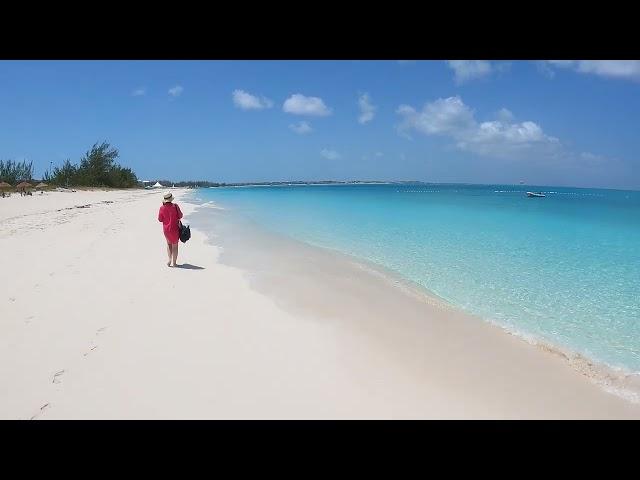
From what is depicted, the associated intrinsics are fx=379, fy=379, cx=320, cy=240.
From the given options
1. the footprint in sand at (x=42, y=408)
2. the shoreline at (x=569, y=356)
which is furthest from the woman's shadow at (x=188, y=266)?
the footprint in sand at (x=42, y=408)

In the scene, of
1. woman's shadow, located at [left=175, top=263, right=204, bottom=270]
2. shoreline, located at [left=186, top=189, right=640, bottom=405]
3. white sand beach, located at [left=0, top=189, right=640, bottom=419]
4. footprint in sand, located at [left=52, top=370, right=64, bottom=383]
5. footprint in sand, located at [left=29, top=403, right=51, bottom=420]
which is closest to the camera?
footprint in sand, located at [left=29, top=403, right=51, bottom=420]

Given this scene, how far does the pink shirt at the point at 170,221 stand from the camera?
332 inches

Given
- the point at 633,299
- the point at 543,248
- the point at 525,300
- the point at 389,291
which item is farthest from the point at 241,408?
the point at 543,248

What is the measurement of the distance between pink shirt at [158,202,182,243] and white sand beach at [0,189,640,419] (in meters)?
0.96

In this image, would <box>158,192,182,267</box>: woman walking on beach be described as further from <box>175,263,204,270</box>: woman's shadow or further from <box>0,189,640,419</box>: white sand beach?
<box>0,189,640,419</box>: white sand beach

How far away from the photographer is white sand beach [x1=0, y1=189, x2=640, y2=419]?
11.6 ft

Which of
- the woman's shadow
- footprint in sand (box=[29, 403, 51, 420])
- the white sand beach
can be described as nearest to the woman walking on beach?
the woman's shadow

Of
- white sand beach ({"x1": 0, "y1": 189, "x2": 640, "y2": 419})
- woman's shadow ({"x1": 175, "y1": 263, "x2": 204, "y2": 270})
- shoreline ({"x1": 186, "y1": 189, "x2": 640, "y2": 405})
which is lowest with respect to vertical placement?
shoreline ({"x1": 186, "y1": 189, "x2": 640, "y2": 405})

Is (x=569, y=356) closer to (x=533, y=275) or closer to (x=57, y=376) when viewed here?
(x=533, y=275)
